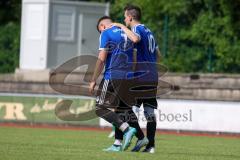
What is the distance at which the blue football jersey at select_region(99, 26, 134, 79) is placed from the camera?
13039 mm

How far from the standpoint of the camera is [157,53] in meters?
13.4

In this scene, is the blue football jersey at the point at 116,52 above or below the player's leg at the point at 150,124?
above

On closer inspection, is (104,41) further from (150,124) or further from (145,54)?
(150,124)

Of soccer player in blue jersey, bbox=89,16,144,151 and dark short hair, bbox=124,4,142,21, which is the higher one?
dark short hair, bbox=124,4,142,21

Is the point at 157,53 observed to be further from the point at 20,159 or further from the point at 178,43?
the point at 178,43

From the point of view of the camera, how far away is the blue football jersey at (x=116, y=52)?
1304 cm

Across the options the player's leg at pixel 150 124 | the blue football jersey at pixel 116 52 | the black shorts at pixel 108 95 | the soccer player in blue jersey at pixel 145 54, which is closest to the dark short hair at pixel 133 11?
the soccer player in blue jersey at pixel 145 54

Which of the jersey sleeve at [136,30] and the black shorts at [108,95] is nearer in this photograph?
the jersey sleeve at [136,30]

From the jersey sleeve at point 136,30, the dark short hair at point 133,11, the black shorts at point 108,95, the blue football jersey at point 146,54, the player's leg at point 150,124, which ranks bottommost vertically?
the player's leg at point 150,124

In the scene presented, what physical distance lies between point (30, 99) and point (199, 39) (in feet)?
24.1

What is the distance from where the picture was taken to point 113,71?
517 inches

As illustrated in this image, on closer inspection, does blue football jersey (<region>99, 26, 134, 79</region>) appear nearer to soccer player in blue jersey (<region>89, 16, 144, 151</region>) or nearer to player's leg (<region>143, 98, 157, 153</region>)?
soccer player in blue jersey (<region>89, 16, 144, 151</region>)

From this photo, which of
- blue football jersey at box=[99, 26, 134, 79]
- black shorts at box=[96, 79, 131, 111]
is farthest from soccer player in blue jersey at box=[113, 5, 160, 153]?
black shorts at box=[96, 79, 131, 111]

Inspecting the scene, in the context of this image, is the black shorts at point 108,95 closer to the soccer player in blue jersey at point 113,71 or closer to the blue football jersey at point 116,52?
the soccer player in blue jersey at point 113,71
